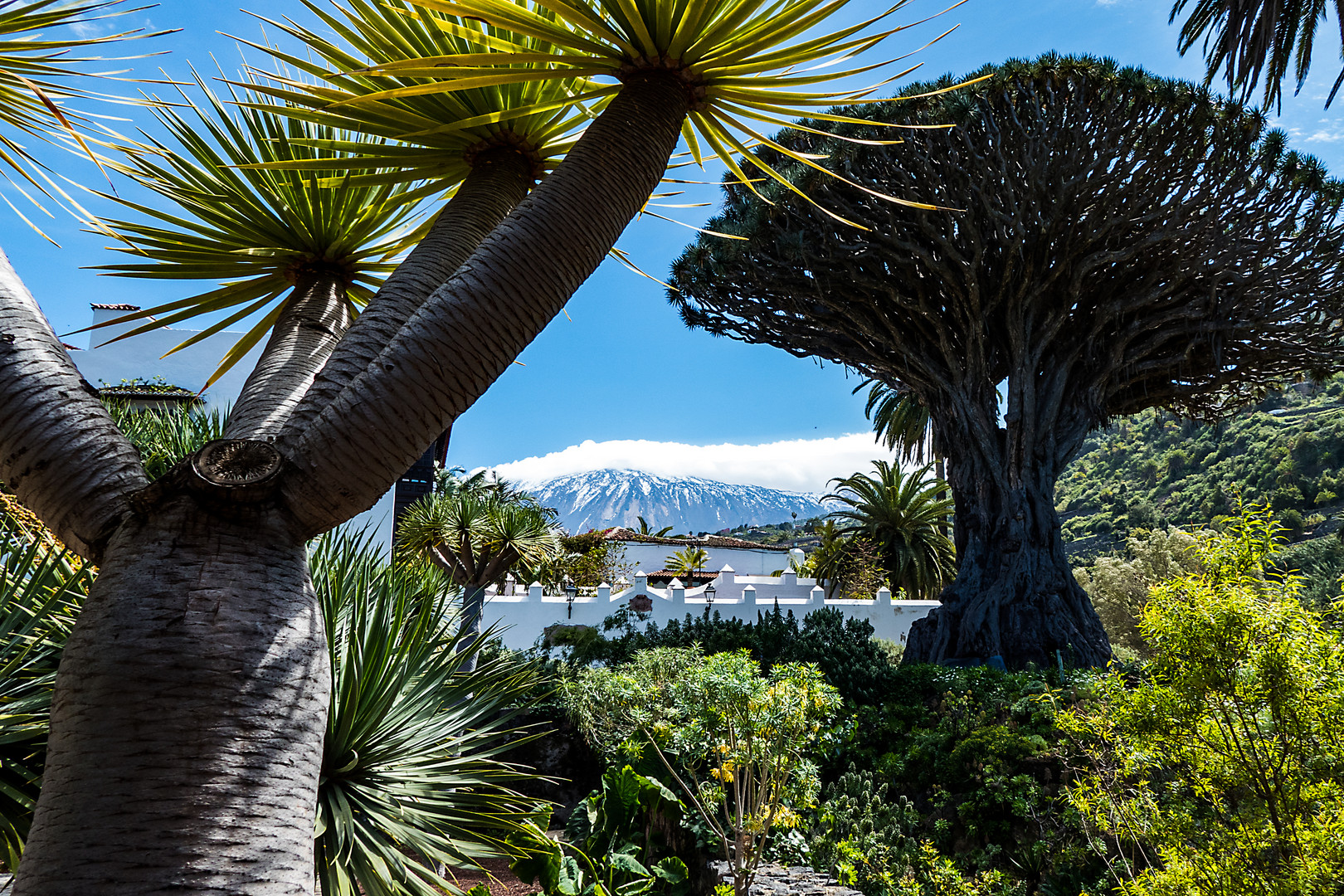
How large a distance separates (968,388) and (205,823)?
1367 cm

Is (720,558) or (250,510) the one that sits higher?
(720,558)

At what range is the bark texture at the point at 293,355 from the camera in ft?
5.19

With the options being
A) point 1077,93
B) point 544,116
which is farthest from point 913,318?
point 544,116

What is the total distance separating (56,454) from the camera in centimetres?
125

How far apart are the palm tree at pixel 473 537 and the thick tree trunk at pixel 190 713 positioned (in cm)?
1328

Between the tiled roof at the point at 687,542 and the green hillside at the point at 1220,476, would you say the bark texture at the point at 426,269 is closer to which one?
the green hillside at the point at 1220,476

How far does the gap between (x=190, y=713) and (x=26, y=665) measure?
72.8 inches

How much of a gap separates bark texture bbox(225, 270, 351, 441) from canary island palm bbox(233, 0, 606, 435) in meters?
0.32

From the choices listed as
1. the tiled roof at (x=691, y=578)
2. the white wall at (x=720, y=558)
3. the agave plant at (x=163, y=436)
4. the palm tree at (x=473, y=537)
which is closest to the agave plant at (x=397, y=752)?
the agave plant at (x=163, y=436)

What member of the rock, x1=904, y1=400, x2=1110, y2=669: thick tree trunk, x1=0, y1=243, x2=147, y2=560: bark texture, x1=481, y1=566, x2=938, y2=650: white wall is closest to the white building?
x1=481, y1=566, x2=938, y2=650: white wall

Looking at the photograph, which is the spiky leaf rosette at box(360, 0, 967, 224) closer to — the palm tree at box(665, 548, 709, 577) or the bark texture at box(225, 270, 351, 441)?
the bark texture at box(225, 270, 351, 441)

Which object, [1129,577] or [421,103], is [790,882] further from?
[1129,577]

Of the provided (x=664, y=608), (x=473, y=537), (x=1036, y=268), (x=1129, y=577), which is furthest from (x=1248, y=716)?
A: (x=1129, y=577)

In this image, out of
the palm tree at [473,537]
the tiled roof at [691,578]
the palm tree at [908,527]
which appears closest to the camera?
the palm tree at [473,537]
